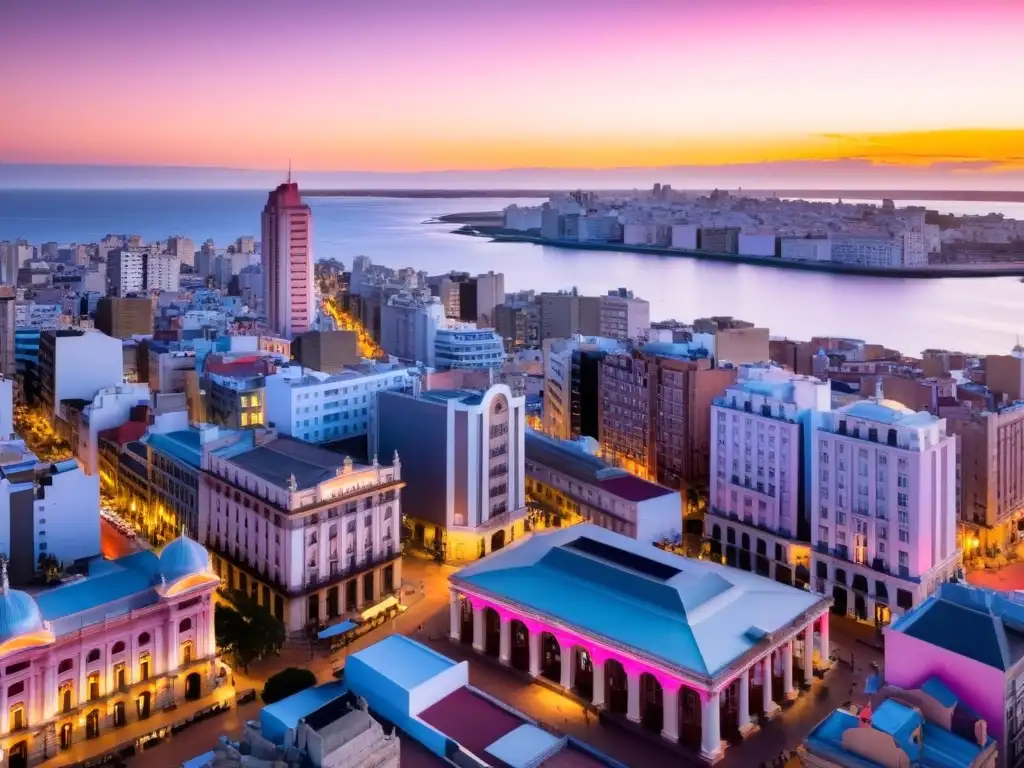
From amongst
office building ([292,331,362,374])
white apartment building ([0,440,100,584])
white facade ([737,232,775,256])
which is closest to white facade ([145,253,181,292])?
office building ([292,331,362,374])

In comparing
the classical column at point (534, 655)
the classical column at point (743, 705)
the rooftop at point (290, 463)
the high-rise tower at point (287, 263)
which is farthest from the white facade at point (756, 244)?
the classical column at point (743, 705)

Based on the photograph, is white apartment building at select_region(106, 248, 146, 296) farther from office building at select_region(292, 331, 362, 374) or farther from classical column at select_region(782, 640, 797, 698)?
classical column at select_region(782, 640, 797, 698)

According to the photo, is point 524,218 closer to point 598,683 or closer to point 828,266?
point 828,266

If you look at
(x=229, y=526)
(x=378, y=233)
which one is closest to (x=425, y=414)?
(x=229, y=526)

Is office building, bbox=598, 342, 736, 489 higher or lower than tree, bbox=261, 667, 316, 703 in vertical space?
higher

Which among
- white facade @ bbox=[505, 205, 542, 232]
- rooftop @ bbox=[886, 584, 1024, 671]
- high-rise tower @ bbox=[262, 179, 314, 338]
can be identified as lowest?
rooftop @ bbox=[886, 584, 1024, 671]

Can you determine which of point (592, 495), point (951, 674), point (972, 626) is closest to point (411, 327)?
point (592, 495)

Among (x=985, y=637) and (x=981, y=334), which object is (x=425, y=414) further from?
(x=981, y=334)
